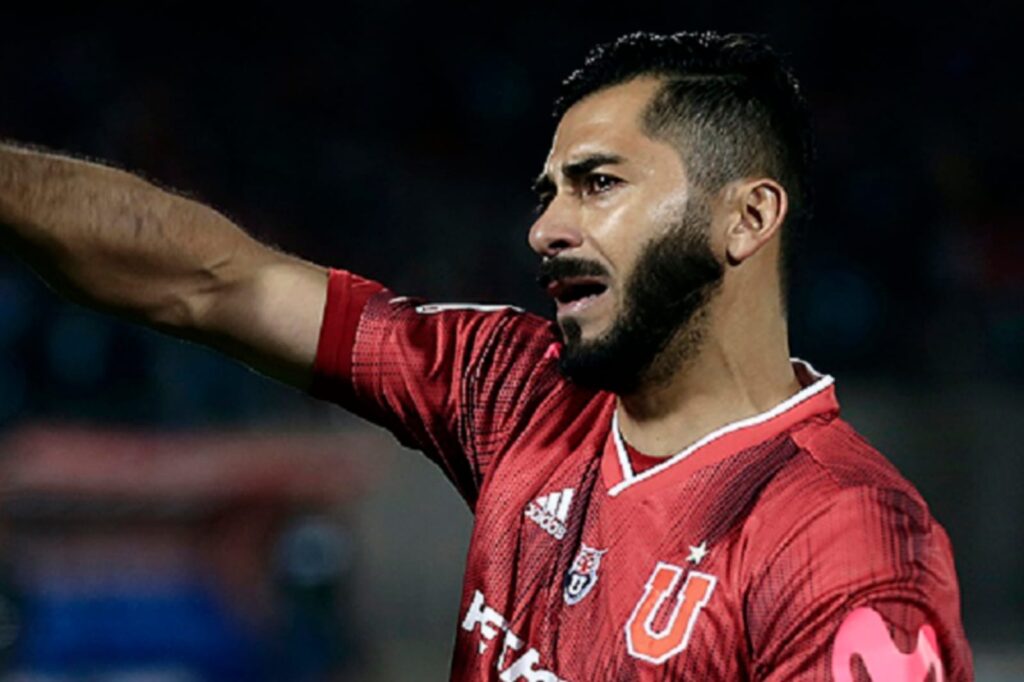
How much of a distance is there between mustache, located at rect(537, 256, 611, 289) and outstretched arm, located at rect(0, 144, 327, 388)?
0.45m

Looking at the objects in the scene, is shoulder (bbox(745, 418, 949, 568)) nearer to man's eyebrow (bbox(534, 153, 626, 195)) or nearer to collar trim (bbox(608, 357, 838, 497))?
collar trim (bbox(608, 357, 838, 497))

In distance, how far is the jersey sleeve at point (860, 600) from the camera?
193 centimetres

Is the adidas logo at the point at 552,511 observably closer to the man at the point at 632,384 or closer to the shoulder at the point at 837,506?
the man at the point at 632,384

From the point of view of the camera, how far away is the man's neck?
2.31 meters

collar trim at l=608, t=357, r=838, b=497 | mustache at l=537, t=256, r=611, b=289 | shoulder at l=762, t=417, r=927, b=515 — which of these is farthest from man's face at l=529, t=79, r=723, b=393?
shoulder at l=762, t=417, r=927, b=515

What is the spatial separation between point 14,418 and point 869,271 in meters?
3.99

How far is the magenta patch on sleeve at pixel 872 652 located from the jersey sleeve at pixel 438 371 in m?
0.71

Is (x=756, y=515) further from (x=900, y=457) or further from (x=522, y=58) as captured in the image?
(x=522, y=58)

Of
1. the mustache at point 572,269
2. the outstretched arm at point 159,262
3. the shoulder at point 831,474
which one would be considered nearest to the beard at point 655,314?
the mustache at point 572,269

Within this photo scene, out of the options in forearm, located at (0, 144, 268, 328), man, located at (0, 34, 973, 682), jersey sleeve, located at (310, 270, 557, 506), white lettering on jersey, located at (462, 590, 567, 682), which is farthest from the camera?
jersey sleeve, located at (310, 270, 557, 506)

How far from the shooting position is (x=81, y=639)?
6230mm

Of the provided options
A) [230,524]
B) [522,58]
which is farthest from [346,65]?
[230,524]

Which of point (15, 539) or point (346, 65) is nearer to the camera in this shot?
point (15, 539)

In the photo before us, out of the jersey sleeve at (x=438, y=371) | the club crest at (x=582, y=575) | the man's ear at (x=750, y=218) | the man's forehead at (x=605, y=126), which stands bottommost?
the club crest at (x=582, y=575)
